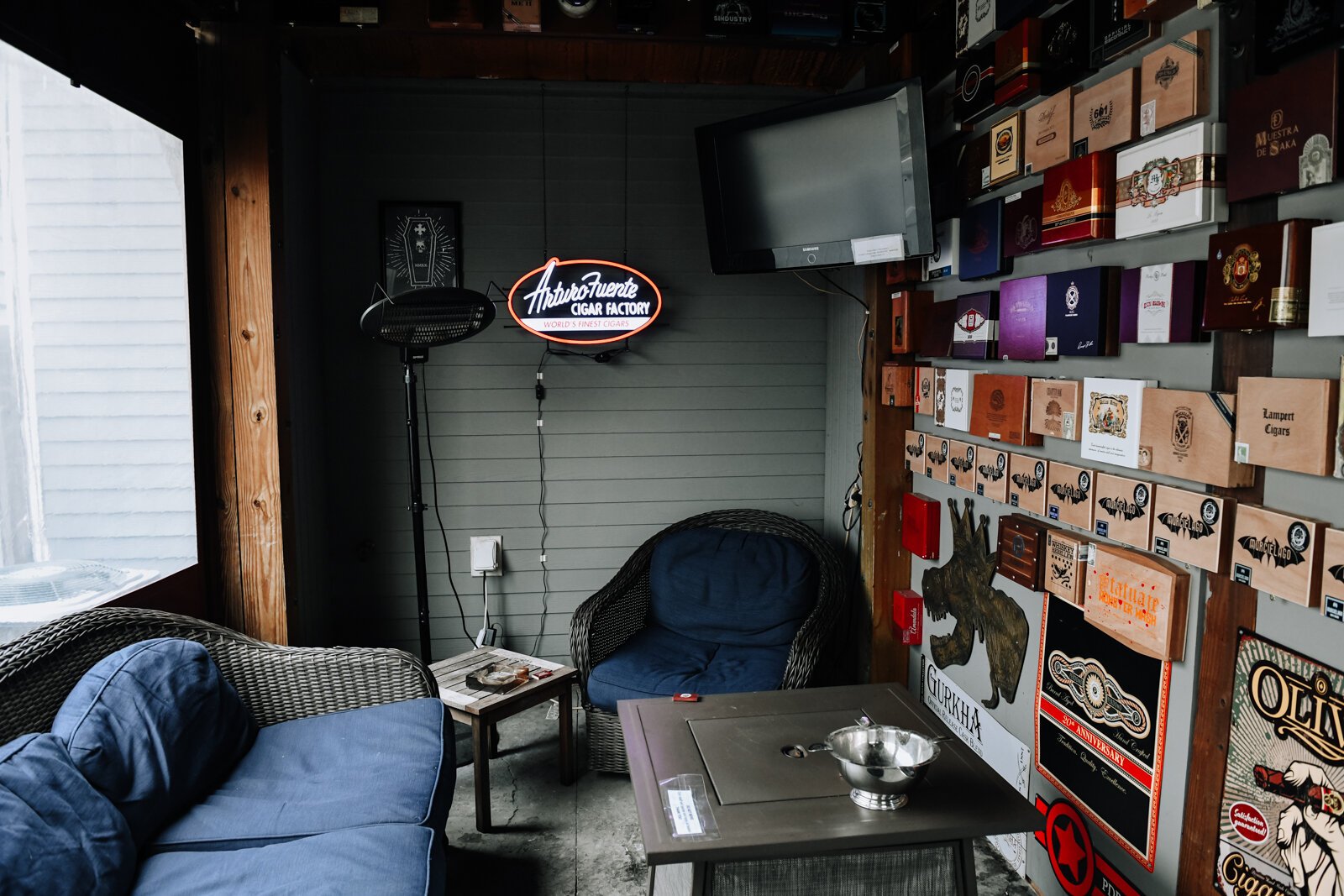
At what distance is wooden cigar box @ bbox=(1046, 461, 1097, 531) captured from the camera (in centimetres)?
222

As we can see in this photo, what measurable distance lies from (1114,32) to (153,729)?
2.91 meters

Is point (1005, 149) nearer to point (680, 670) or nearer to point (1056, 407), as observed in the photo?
point (1056, 407)

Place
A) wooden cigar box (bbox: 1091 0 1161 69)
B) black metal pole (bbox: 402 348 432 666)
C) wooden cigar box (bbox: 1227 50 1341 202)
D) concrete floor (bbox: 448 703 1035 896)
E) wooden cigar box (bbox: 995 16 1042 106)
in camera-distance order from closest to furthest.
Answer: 1. wooden cigar box (bbox: 1227 50 1341 202)
2. wooden cigar box (bbox: 1091 0 1161 69)
3. wooden cigar box (bbox: 995 16 1042 106)
4. concrete floor (bbox: 448 703 1035 896)
5. black metal pole (bbox: 402 348 432 666)

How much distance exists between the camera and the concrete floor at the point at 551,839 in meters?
2.59

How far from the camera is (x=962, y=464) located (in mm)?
2883

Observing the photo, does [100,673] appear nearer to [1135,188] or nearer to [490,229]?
[490,229]

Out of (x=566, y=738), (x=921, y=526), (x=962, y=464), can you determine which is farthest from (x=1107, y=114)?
(x=566, y=738)

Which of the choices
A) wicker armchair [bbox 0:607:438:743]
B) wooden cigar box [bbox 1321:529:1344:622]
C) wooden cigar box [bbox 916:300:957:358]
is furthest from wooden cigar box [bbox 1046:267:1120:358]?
wicker armchair [bbox 0:607:438:743]

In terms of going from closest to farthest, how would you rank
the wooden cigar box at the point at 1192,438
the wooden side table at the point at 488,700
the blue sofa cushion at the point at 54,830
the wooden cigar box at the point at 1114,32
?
1. the blue sofa cushion at the point at 54,830
2. the wooden cigar box at the point at 1192,438
3. the wooden cigar box at the point at 1114,32
4. the wooden side table at the point at 488,700

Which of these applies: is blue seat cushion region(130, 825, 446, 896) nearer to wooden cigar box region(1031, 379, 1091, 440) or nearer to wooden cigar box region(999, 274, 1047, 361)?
wooden cigar box region(1031, 379, 1091, 440)

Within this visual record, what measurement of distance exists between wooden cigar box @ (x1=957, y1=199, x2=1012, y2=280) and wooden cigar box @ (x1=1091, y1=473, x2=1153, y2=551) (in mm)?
808

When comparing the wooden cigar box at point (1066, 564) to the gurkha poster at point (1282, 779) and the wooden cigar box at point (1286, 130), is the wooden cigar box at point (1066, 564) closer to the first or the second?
the gurkha poster at point (1282, 779)

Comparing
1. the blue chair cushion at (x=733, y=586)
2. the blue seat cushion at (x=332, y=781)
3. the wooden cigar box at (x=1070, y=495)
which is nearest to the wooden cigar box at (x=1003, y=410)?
the wooden cigar box at (x=1070, y=495)

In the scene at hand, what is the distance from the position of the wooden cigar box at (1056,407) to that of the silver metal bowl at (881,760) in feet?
2.99
